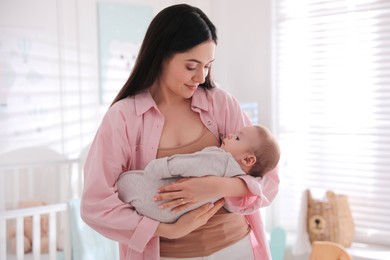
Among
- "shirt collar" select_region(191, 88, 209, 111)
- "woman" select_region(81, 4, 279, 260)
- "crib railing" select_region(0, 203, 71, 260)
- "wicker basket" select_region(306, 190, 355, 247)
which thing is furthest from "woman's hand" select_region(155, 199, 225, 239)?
"wicker basket" select_region(306, 190, 355, 247)

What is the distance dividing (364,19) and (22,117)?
2018 millimetres

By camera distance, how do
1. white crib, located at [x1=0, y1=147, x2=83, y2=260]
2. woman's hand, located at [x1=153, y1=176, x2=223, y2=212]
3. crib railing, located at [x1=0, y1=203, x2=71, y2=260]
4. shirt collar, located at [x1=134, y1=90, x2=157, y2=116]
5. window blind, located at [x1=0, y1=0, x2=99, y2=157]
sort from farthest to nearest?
window blind, located at [x1=0, y1=0, x2=99, y2=157] → white crib, located at [x1=0, y1=147, x2=83, y2=260] → crib railing, located at [x1=0, y1=203, x2=71, y2=260] → shirt collar, located at [x1=134, y1=90, x2=157, y2=116] → woman's hand, located at [x1=153, y1=176, x2=223, y2=212]

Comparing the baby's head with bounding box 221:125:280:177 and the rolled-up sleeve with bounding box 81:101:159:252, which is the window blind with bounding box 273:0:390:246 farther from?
the rolled-up sleeve with bounding box 81:101:159:252

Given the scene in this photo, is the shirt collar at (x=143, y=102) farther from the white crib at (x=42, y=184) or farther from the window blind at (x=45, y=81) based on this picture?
the window blind at (x=45, y=81)

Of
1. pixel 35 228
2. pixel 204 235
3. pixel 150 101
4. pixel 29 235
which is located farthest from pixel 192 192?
pixel 29 235

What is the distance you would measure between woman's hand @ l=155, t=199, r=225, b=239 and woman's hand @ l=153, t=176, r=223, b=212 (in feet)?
0.08

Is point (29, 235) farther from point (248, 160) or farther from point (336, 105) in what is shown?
point (336, 105)

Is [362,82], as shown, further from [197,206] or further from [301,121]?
[197,206]

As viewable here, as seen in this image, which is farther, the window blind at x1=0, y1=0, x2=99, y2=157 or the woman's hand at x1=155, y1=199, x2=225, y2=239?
the window blind at x1=0, y1=0, x2=99, y2=157

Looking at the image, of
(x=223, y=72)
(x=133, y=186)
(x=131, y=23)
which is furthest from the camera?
(x=223, y=72)

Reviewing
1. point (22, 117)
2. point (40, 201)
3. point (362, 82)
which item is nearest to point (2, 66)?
point (22, 117)

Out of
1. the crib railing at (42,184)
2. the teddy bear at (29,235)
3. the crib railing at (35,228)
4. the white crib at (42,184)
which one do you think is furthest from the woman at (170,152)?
the crib railing at (42,184)

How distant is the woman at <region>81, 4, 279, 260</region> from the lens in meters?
1.21

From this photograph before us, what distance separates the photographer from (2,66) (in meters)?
2.62
